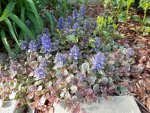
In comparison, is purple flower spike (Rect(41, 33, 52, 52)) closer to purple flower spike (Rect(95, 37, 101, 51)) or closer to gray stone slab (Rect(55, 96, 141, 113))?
purple flower spike (Rect(95, 37, 101, 51))

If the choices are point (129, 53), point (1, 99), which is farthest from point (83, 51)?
point (1, 99)

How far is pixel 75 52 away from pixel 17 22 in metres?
0.55

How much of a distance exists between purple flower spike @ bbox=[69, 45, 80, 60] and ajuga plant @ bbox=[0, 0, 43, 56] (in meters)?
0.39

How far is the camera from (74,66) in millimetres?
2365

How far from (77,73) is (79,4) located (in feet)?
3.82

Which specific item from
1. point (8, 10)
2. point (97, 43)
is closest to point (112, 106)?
point (97, 43)

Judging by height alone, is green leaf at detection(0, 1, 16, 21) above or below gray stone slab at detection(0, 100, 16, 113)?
above

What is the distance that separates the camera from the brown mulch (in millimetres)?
2348

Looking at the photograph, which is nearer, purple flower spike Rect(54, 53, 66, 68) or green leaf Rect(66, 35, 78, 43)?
purple flower spike Rect(54, 53, 66, 68)

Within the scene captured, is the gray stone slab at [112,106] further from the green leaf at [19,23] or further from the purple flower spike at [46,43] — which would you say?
the green leaf at [19,23]

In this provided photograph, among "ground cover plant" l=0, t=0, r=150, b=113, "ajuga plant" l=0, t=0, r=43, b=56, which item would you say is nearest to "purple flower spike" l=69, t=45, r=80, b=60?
"ground cover plant" l=0, t=0, r=150, b=113

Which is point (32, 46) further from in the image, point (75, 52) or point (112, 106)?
point (112, 106)

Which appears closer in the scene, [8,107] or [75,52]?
[8,107]

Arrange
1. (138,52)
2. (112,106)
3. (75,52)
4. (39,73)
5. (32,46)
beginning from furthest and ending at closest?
1. (138,52)
2. (32,46)
3. (75,52)
4. (39,73)
5. (112,106)
